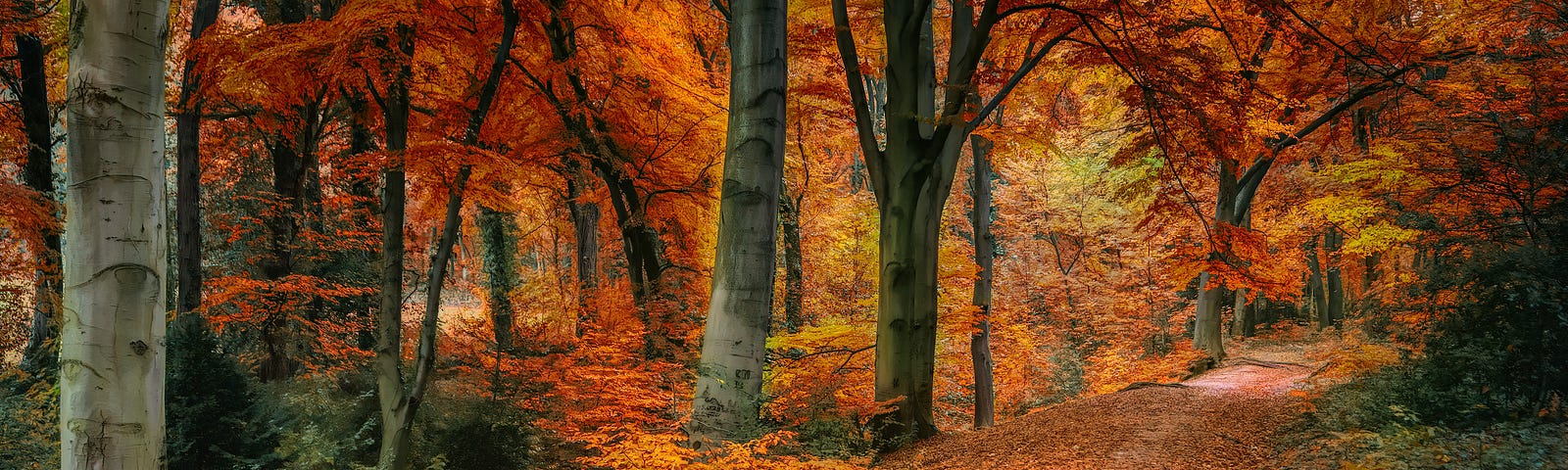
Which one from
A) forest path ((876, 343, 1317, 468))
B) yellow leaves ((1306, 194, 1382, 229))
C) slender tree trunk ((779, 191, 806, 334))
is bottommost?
forest path ((876, 343, 1317, 468))

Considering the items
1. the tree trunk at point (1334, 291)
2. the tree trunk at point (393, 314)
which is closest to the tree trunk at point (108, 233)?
the tree trunk at point (393, 314)

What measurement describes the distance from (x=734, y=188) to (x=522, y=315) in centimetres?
1419

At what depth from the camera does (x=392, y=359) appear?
25.9ft

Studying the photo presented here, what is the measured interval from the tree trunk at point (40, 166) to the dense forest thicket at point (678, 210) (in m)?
0.07

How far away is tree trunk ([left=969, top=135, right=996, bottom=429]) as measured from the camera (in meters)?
12.5

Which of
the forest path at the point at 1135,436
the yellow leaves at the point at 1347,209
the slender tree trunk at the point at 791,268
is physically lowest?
the forest path at the point at 1135,436

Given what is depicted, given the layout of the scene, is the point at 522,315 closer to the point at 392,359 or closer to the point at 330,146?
the point at 330,146

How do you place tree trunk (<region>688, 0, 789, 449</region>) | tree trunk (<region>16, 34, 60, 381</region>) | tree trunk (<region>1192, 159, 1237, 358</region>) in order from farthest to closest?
tree trunk (<region>1192, 159, 1237, 358</region>), tree trunk (<region>16, 34, 60, 381</region>), tree trunk (<region>688, 0, 789, 449</region>)

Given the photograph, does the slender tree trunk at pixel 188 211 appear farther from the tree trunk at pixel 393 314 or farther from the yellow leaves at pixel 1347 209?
the yellow leaves at pixel 1347 209

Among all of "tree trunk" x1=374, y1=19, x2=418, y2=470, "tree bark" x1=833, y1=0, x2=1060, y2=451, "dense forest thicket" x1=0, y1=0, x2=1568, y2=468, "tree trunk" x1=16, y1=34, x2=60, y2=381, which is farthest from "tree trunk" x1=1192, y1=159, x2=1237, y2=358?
"tree trunk" x1=16, y1=34, x2=60, y2=381

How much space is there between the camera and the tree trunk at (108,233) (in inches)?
100

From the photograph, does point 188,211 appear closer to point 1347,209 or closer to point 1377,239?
point 1347,209

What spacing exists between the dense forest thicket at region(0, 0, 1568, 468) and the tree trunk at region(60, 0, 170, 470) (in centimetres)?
1

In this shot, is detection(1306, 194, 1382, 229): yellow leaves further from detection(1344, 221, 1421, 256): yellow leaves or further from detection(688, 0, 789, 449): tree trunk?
detection(688, 0, 789, 449): tree trunk
